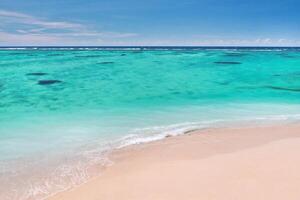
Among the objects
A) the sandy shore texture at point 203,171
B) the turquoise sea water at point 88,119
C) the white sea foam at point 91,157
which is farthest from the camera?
the turquoise sea water at point 88,119

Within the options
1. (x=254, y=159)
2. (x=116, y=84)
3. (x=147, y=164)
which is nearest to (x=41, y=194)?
(x=147, y=164)

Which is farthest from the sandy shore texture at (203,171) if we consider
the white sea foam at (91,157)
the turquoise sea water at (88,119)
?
the turquoise sea water at (88,119)

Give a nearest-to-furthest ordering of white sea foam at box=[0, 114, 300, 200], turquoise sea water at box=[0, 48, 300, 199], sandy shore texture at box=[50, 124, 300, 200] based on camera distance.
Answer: sandy shore texture at box=[50, 124, 300, 200] < white sea foam at box=[0, 114, 300, 200] < turquoise sea water at box=[0, 48, 300, 199]

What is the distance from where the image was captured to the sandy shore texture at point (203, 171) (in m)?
4.19

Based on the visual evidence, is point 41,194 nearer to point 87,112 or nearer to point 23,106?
point 87,112

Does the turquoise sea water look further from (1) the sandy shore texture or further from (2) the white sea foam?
(1) the sandy shore texture

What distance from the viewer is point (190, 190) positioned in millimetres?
4281

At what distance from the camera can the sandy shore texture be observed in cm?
419

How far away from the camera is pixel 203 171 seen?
16.3 ft

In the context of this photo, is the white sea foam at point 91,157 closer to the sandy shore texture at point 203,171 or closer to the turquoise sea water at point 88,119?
the turquoise sea water at point 88,119

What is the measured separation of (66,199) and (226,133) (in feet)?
14.5

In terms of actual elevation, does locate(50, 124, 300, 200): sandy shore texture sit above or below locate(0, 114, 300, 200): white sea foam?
above

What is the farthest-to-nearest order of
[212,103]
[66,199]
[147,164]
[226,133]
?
[212,103], [226,133], [147,164], [66,199]

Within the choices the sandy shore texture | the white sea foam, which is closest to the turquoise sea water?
the white sea foam
